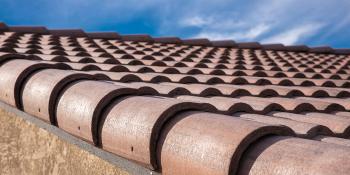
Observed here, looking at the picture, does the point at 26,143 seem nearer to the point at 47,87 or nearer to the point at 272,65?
the point at 47,87

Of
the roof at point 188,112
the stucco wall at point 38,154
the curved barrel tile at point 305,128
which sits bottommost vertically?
the stucco wall at point 38,154

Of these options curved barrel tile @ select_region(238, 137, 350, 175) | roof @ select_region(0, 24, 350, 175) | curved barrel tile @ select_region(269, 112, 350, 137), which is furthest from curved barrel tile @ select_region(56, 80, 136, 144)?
curved barrel tile @ select_region(269, 112, 350, 137)

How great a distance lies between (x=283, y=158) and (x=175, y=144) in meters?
0.47

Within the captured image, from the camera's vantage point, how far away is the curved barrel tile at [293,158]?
1.17 m

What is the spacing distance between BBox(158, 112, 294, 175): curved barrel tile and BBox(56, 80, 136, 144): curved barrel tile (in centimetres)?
52

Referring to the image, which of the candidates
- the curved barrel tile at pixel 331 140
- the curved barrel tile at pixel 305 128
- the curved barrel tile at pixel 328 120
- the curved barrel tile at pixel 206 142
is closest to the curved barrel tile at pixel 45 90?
the curved barrel tile at pixel 206 142

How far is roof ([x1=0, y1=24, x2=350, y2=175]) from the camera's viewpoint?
1.38m

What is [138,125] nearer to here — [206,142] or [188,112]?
[188,112]

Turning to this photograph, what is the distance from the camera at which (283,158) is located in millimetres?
1279

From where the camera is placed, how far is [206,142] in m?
1.48

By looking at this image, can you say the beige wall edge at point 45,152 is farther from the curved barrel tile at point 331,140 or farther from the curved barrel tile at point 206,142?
the curved barrel tile at point 331,140

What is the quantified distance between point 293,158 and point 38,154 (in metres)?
2.65

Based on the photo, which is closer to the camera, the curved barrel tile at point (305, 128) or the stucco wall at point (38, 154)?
the curved barrel tile at point (305, 128)

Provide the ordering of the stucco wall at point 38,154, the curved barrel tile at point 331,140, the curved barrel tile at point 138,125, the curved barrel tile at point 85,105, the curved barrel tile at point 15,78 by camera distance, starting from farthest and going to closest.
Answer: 1. the curved barrel tile at point 15,78
2. the stucco wall at point 38,154
3. the curved barrel tile at point 85,105
4. the curved barrel tile at point 331,140
5. the curved barrel tile at point 138,125
